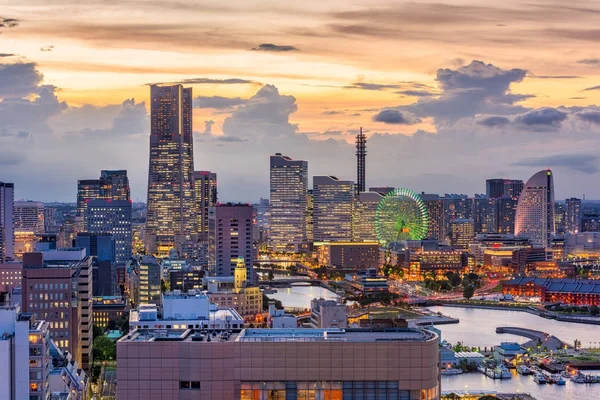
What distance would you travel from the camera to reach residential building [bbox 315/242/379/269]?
57531mm

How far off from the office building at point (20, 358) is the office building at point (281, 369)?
309 cm

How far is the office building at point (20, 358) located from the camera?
34.8ft

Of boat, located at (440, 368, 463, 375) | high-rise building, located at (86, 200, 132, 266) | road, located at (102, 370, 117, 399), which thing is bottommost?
boat, located at (440, 368, 463, 375)

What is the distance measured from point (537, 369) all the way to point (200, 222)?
168ft

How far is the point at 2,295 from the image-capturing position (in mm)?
12289

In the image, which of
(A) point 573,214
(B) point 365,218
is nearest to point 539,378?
(B) point 365,218

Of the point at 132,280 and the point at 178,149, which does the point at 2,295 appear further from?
the point at 178,149

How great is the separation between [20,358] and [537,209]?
60.9 meters

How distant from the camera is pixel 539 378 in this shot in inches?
926

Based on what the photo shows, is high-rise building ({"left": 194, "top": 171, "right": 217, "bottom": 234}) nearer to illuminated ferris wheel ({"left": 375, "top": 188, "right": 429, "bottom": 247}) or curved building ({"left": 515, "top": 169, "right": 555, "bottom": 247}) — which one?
illuminated ferris wheel ({"left": 375, "top": 188, "right": 429, "bottom": 247})

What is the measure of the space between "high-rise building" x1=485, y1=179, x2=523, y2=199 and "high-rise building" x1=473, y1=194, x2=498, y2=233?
13.1 ft

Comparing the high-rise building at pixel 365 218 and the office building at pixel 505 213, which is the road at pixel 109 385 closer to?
the high-rise building at pixel 365 218

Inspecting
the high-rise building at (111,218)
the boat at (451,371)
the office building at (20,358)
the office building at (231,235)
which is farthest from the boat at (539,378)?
the high-rise building at (111,218)

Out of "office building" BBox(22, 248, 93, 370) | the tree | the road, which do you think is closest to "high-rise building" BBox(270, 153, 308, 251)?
the tree
